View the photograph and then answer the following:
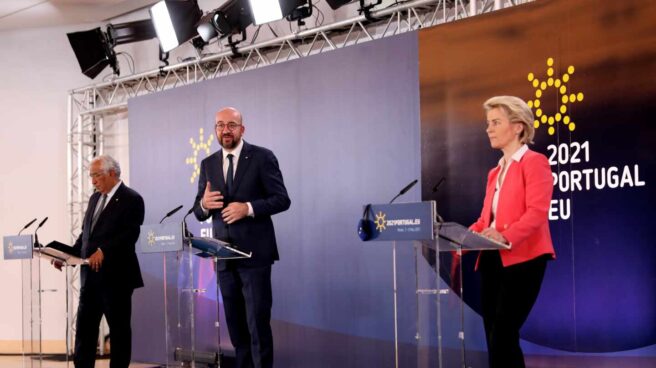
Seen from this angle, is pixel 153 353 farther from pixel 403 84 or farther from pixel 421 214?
pixel 421 214

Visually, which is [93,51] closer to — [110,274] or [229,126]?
[110,274]

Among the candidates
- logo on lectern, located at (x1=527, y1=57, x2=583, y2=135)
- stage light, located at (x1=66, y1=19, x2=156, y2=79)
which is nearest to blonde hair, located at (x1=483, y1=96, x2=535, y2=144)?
logo on lectern, located at (x1=527, y1=57, x2=583, y2=135)

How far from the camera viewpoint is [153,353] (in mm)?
8414

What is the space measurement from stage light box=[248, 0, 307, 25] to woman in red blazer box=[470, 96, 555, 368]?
3338mm

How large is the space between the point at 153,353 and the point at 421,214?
5197mm

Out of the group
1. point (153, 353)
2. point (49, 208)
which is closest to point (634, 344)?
point (153, 353)

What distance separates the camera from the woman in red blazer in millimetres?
3842

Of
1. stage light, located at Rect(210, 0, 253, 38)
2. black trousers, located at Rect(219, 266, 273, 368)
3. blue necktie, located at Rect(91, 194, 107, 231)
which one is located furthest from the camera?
stage light, located at Rect(210, 0, 253, 38)

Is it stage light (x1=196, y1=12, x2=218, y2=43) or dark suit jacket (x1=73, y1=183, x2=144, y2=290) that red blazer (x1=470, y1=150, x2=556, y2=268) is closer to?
dark suit jacket (x1=73, y1=183, x2=144, y2=290)

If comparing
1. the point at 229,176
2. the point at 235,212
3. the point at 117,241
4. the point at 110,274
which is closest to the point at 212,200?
the point at 235,212

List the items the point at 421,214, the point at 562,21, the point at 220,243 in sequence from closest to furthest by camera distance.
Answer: the point at 421,214, the point at 220,243, the point at 562,21

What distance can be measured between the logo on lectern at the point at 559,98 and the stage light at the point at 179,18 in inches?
149

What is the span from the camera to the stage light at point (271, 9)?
7.10 meters

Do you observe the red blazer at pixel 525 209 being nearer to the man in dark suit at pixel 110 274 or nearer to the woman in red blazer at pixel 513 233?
the woman in red blazer at pixel 513 233
